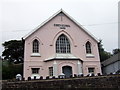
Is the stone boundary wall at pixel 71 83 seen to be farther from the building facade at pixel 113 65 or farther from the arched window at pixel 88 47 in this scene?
the building facade at pixel 113 65

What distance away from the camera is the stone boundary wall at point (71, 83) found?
11492 millimetres

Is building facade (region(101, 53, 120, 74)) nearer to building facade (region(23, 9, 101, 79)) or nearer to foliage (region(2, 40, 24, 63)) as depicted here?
building facade (region(23, 9, 101, 79))

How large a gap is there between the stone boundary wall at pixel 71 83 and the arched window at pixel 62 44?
382 inches

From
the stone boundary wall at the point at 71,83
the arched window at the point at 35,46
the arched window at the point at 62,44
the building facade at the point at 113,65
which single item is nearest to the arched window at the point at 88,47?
the arched window at the point at 62,44

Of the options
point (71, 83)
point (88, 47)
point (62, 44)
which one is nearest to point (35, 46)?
point (62, 44)

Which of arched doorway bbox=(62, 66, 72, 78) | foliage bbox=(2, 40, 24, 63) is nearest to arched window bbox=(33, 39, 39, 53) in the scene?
arched doorway bbox=(62, 66, 72, 78)

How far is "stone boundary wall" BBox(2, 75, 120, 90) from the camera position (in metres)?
11.5

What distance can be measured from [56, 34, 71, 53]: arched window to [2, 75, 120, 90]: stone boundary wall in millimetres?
9709

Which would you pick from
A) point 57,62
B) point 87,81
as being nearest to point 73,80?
point 87,81

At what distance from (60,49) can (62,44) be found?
763 mm

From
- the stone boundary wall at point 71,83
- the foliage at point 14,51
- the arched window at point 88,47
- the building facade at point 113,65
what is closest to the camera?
the stone boundary wall at point 71,83

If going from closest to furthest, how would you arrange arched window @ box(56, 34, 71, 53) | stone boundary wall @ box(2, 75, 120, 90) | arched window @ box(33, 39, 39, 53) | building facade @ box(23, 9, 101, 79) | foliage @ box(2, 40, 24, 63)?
stone boundary wall @ box(2, 75, 120, 90)
building facade @ box(23, 9, 101, 79)
arched window @ box(33, 39, 39, 53)
arched window @ box(56, 34, 71, 53)
foliage @ box(2, 40, 24, 63)

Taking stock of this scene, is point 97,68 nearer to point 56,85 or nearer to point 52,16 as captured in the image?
point 52,16

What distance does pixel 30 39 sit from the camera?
2222 cm
